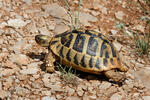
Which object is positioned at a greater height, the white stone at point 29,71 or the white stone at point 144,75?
the white stone at point 29,71

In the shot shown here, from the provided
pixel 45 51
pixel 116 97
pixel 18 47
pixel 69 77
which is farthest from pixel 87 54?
pixel 18 47

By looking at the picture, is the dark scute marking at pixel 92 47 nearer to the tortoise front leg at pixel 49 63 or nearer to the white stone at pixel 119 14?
the tortoise front leg at pixel 49 63

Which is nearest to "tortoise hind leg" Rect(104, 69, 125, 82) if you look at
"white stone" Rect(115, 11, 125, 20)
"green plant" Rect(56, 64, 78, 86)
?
"green plant" Rect(56, 64, 78, 86)

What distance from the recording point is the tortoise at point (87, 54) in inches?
132

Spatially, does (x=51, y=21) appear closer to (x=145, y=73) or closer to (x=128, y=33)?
(x=128, y=33)

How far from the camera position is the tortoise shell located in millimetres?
3352

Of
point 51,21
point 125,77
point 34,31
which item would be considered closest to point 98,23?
point 51,21

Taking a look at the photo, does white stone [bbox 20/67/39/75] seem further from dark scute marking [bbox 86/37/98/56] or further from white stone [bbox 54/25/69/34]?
white stone [bbox 54/25/69/34]

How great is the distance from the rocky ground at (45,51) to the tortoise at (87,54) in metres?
0.20

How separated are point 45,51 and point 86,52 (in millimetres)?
999

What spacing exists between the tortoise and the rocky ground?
20 cm

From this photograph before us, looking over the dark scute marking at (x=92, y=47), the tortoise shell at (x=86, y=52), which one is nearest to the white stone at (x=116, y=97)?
the tortoise shell at (x=86, y=52)

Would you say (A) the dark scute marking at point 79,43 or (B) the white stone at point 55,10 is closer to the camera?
(A) the dark scute marking at point 79,43

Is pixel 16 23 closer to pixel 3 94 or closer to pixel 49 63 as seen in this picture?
pixel 49 63
